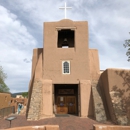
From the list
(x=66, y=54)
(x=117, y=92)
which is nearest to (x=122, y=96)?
(x=117, y=92)

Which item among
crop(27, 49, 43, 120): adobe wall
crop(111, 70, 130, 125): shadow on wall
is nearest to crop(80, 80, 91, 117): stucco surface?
crop(111, 70, 130, 125): shadow on wall

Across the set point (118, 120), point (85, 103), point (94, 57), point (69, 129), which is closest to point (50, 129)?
point (69, 129)

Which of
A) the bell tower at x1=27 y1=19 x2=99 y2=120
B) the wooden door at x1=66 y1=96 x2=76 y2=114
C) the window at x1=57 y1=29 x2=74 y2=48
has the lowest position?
the wooden door at x1=66 y1=96 x2=76 y2=114

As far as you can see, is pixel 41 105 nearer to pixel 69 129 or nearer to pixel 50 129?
pixel 69 129

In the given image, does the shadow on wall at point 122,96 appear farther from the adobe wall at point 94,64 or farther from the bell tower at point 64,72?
the adobe wall at point 94,64

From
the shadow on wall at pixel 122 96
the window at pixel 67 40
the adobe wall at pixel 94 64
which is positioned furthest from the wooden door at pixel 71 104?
the window at pixel 67 40

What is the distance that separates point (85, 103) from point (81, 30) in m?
7.56

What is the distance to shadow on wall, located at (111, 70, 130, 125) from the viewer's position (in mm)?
12201

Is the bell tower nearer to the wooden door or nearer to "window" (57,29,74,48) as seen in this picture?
the wooden door

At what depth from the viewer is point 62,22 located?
1672 centimetres

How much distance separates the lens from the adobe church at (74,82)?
1308cm

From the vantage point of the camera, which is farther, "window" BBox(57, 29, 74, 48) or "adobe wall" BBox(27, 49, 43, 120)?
"window" BBox(57, 29, 74, 48)

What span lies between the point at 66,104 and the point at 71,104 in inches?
22.2

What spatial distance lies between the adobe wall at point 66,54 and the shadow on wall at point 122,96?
3.19 metres
